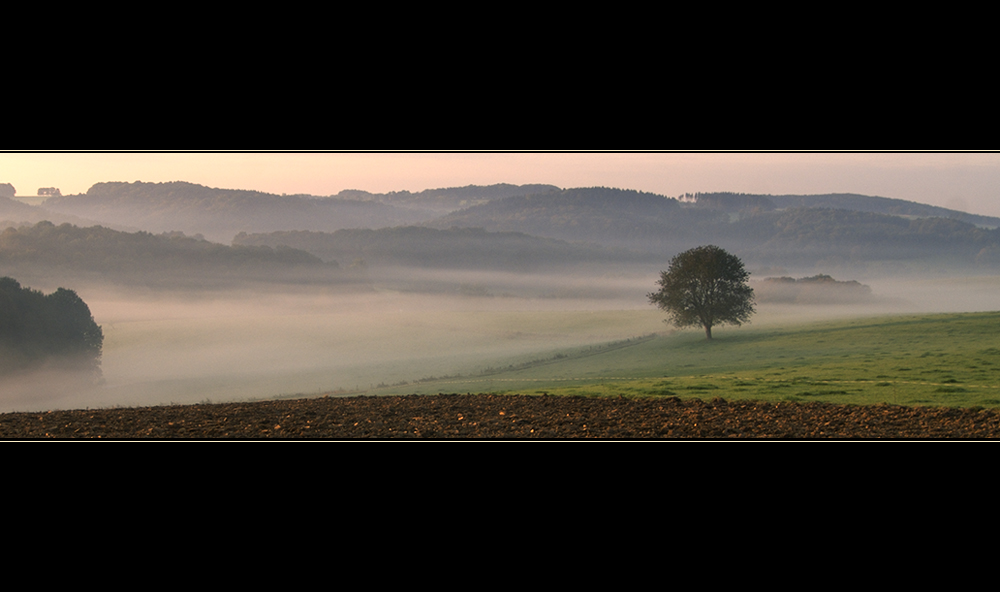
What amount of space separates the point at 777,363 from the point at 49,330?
614 inches

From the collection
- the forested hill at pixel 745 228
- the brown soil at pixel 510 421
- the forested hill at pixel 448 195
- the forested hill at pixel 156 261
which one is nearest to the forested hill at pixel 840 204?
the forested hill at pixel 745 228

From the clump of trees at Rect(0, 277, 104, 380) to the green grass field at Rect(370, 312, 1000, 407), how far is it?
247 inches

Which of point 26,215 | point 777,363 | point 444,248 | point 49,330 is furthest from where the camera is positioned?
point 777,363

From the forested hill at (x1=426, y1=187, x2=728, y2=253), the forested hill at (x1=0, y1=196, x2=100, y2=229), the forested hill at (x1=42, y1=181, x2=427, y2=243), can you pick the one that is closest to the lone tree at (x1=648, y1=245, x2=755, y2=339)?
the forested hill at (x1=426, y1=187, x2=728, y2=253)

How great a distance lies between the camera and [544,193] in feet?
36.7

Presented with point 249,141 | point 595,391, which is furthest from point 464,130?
point 595,391

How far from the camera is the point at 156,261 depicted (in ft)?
43.8

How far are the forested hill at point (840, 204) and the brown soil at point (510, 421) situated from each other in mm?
3160

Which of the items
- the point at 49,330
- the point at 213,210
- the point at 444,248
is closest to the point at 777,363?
the point at 444,248

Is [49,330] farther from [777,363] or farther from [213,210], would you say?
[777,363]

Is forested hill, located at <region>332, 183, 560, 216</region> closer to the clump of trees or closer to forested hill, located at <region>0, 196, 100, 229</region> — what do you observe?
forested hill, located at <region>0, 196, 100, 229</region>

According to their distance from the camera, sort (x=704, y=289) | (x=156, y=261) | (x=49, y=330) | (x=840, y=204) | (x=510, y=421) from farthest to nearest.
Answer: (x=49, y=330)
(x=704, y=289)
(x=156, y=261)
(x=840, y=204)
(x=510, y=421)

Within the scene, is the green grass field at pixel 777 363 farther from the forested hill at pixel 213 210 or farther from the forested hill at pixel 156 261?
the forested hill at pixel 213 210

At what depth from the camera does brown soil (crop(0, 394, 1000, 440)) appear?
8250 millimetres
